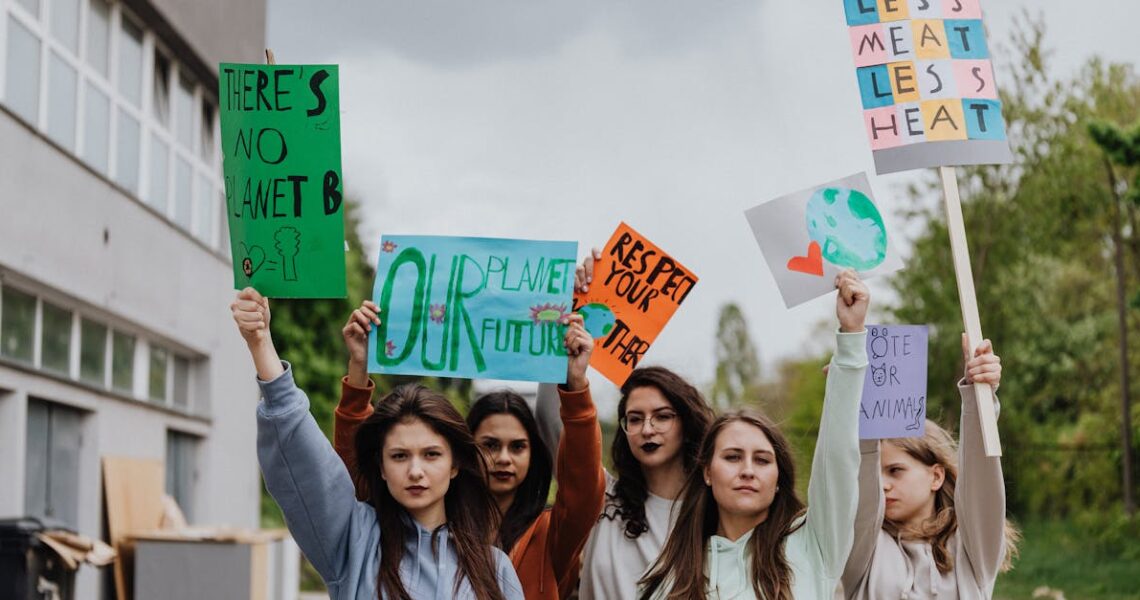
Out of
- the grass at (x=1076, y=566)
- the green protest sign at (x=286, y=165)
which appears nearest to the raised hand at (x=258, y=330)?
the green protest sign at (x=286, y=165)

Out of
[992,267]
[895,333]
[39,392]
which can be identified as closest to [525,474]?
[895,333]

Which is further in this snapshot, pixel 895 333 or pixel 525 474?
pixel 525 474

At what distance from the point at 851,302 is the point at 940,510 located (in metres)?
1.03

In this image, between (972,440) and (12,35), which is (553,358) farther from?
(12,35)

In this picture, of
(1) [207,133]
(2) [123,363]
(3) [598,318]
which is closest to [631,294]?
(3) [598,318]

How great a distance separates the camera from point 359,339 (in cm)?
425

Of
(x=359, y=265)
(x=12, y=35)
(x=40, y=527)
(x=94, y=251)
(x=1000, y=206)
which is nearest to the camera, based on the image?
(x=40, y=527)

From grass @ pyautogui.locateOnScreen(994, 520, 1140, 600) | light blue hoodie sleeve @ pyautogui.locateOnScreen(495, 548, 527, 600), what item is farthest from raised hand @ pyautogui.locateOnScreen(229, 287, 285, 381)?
grass @ pyautogui.locateOnScreen(994, 520, 1140, 600)

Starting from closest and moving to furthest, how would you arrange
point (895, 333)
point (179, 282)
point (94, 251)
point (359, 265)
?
point (895, 333), point (94, 251), point (179, 282), point (359, 265)

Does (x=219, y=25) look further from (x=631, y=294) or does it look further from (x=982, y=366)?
(x=982, y=366)

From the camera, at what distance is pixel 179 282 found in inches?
577

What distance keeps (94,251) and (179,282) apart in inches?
102

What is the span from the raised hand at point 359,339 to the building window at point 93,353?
8.56 metres

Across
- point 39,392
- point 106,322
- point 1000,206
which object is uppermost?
point 1000,206
